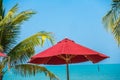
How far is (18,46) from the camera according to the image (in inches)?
488

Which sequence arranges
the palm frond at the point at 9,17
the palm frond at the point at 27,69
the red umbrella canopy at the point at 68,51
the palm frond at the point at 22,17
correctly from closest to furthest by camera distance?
1. the red umbrella canopy at the point at 68,51
2. the palm frond at the point at 9,17
3. the palm frond at the point at 27,69
4. the palm frond at the point at 22,17

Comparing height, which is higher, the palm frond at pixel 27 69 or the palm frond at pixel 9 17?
the palm frond at pixel 9 17

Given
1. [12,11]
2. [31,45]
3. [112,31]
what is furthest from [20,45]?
[112,31]

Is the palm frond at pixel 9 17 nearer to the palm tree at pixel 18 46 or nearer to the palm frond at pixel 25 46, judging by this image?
the palm tree at pixel 18 46

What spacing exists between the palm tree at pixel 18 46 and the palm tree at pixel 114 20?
2.78 meters

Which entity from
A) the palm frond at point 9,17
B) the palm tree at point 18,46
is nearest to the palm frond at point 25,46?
the palm tree at point 18,46

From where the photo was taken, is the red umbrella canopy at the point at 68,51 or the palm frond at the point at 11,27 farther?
the palm frond at the point at 11,27

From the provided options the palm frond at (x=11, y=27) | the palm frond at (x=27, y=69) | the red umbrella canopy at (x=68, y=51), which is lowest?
the palm frond at (x=27, y=69)

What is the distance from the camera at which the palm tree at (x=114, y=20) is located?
1387 cm

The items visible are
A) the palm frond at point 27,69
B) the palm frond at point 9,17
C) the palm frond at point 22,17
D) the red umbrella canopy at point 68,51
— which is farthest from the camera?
the palm frond at point 22,17

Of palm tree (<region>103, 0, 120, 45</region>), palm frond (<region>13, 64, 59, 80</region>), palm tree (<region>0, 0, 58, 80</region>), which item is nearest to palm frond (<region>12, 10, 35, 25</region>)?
palm tree (<region>0, 0, 58, 80</region>)

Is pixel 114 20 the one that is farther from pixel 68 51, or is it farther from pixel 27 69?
pixel 68 51

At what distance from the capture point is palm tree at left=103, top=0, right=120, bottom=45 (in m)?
13.9

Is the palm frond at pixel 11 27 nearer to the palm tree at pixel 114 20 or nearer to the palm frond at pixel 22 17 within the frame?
the palm frond at pixel 22 17
